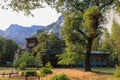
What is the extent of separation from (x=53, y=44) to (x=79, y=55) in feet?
96.8

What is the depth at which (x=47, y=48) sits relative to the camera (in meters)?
71.6

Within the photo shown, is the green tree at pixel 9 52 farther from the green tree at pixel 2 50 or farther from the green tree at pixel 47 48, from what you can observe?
the green tree at pixel 47 48

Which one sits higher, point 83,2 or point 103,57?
point 83,2

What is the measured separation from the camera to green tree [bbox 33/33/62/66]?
70688 millimetres

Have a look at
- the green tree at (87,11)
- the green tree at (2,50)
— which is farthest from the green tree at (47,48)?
the green tree at (87,11)

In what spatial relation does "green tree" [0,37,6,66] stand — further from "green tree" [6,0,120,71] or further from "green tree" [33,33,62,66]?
"green tree" [6,0,120,71]

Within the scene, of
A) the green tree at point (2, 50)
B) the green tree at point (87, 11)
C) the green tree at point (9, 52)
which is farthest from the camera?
the green tree at point (9, 52)

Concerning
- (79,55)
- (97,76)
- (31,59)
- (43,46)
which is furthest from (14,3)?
(43,46)

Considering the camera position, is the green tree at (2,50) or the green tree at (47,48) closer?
the green tree at (47,48)

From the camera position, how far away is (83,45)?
137 ft

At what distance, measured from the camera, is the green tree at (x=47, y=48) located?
70688 millimetres

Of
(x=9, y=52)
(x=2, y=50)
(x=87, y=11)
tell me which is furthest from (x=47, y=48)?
(x=87, y=11)

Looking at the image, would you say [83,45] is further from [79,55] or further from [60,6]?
[60,6]

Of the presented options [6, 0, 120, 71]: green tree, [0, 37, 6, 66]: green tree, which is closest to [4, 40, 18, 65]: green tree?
[0, 37, 6, 66]: green tree
